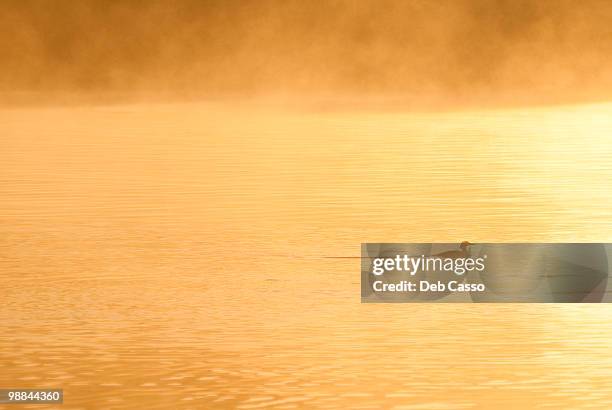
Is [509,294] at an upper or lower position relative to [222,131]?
lower

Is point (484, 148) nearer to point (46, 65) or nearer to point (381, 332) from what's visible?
point (381, 332)

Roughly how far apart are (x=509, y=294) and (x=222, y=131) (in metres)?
9.36

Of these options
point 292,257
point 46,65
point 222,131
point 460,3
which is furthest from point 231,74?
point 292,257

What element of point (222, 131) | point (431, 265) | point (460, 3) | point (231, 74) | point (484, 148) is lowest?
Result: point (431, 265)

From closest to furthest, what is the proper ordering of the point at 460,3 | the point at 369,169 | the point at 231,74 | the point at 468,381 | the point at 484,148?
the point at 468,381, the point at 369,169, the point at 484,148, the point at 231,74, the point at 460,3

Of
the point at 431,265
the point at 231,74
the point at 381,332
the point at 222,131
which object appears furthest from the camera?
the point at 231,74

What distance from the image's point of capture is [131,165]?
11961mm

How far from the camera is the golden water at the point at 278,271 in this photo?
528 centimetres

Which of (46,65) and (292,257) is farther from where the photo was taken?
(46,65)

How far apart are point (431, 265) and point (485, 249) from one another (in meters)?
0.49

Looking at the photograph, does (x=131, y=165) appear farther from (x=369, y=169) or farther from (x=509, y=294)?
(x=509, y=294)

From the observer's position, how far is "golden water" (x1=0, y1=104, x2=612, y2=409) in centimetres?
528

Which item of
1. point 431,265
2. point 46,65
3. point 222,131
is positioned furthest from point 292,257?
point 46,65

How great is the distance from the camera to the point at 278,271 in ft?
23.5
